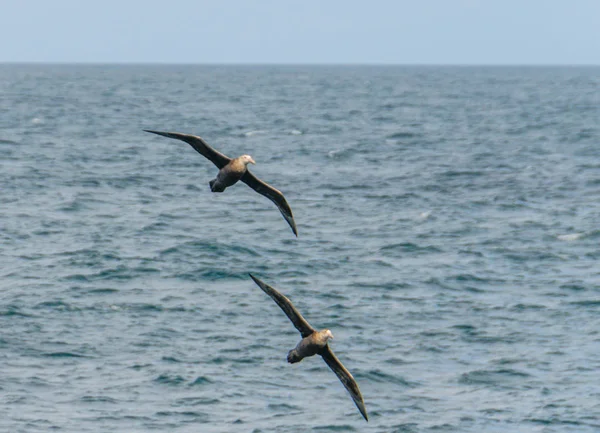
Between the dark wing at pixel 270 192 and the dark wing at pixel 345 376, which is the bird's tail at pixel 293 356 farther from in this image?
the dark wing at pixel 270 192

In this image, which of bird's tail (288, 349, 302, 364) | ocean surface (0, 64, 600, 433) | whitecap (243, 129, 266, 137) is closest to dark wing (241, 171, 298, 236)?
bird's tail (288, 349, 302, 364)

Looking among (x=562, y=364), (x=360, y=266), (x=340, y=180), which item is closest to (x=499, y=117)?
(x=340, y=180)

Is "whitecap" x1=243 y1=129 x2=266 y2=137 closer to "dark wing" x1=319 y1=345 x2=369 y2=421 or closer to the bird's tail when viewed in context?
"dark wing" x1=319 y1=345 x2=369 y2=421

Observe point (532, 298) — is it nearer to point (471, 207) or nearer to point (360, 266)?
point (360, 266)

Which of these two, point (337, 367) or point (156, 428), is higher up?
point (337, 367)

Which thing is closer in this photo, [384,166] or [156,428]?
[156,428]

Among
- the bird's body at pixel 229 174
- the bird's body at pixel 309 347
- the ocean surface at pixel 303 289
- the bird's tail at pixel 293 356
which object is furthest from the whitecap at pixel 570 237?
the bird's body at pixel 229 174

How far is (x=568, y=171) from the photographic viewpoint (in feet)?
224

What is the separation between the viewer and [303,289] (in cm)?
4019

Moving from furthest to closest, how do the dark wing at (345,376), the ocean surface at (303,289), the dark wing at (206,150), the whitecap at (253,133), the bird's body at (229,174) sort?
the whitecap at (253,133) < the ocean surface at (303,289) < the dark wing at (345,376) < the bird's body at (229,174) < the dark wing at (206,150)

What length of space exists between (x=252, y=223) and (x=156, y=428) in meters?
25.4

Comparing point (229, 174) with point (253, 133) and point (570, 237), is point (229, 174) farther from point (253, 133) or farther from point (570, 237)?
point (253, 133)

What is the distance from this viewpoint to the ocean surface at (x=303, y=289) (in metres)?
29.5

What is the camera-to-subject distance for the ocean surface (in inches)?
1161
